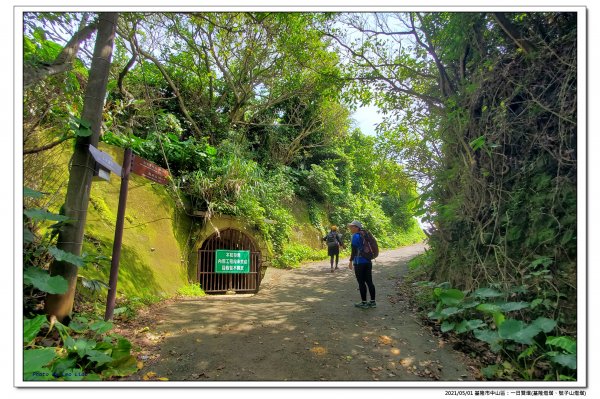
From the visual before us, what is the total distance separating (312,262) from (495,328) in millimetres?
10790

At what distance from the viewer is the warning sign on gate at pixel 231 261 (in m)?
8.01

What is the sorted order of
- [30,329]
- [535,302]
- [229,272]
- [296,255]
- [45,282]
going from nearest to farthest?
[30,329]
[45,282]
[535,302]
[229,272]
[296,255]

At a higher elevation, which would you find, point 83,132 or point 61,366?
point 83,132

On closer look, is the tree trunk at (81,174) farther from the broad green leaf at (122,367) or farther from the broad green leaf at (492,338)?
the broad green leaf at (492,338)

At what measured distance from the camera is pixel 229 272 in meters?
8.09

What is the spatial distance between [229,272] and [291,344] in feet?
14.9

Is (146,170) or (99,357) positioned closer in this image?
(99,357)

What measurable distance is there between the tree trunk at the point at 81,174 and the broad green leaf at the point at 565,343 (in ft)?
16.1

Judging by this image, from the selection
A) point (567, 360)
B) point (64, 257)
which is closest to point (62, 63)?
point (64, 257)

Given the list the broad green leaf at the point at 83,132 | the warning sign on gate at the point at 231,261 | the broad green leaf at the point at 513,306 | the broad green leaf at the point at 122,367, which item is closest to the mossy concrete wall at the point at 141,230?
the warning sign on gate at the point at 231,261

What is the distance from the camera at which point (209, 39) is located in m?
11.1

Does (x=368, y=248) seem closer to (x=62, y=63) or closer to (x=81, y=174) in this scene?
(x=81, y=174)
